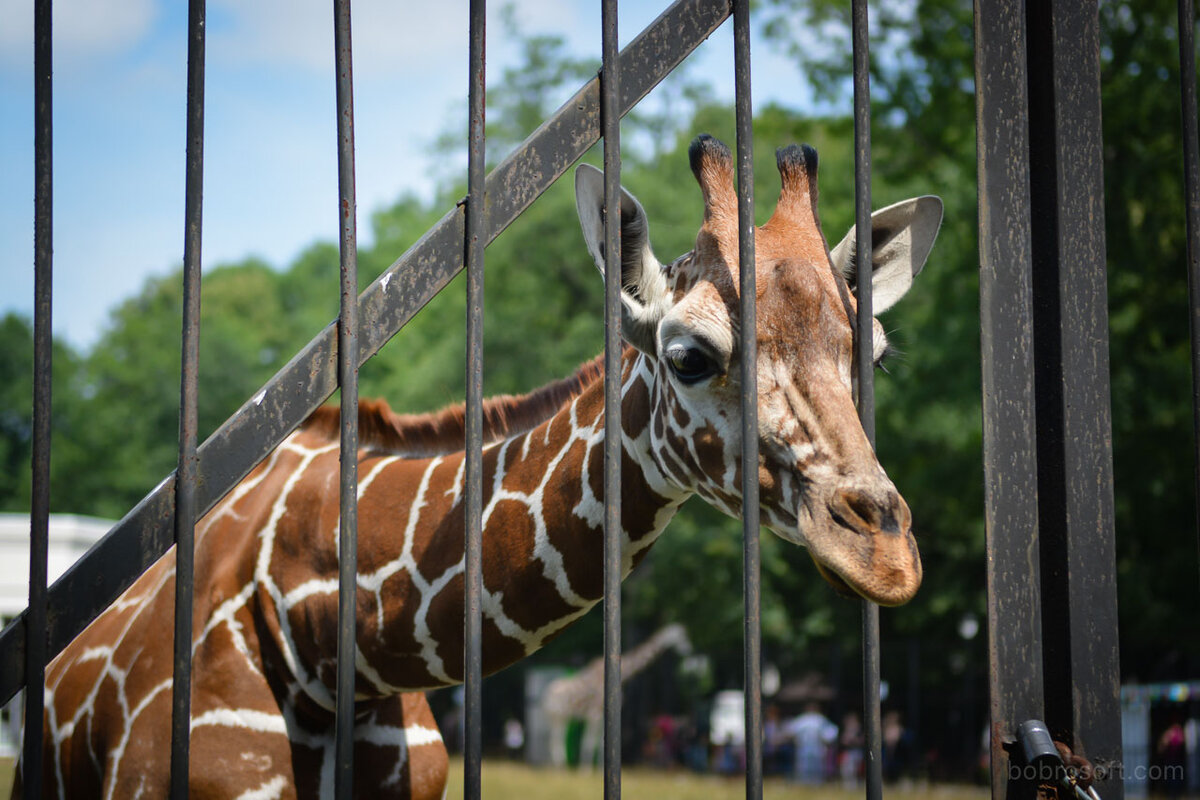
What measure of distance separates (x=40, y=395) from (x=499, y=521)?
161 centimetres

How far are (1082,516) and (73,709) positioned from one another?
3.41m

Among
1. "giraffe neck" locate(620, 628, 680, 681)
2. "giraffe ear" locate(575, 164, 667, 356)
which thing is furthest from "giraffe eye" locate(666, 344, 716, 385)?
"giraffe neck" locate(620, 628, 680, 681)

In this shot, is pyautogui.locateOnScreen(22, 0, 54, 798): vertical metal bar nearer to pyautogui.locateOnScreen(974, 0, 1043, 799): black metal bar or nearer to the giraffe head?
the giraffe head

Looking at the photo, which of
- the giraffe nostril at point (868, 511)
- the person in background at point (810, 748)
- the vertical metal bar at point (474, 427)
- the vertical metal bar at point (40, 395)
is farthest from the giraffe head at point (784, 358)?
the person in background at point (810, 748)

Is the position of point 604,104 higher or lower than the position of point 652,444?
higher

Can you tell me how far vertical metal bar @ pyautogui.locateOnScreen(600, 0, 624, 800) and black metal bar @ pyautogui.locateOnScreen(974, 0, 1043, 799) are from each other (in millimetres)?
781

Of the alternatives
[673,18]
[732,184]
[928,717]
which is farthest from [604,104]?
[928,717]

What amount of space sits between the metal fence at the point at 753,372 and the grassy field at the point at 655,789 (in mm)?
12944

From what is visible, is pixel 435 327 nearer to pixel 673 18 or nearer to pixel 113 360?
pixel 113 360

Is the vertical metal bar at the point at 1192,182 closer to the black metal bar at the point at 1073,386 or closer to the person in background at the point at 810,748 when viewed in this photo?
the black metal bar at the point at 1073,386

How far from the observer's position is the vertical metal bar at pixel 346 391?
2.15 m

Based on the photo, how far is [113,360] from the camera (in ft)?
158

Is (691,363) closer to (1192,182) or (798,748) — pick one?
(1192,182)

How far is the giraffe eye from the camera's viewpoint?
2.82 meters
